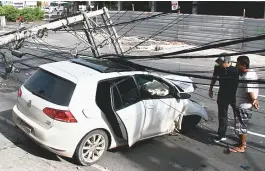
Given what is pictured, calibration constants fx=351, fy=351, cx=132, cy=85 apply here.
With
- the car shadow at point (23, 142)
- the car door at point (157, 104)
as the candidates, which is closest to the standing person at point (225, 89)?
the car door at point (157, 104)

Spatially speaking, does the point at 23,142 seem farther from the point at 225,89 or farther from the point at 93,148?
the point at 225,89

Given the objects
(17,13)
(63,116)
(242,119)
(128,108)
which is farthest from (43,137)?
(17,13)

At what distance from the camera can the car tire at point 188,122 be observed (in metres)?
7.13

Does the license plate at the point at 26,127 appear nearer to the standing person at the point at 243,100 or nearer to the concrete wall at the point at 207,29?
the standing person at the point at 243,100

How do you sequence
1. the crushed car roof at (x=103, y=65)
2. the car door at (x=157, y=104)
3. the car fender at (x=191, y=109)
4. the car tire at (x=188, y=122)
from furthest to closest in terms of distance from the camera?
the car tire at (x=188, y=122)
the car fender at (x=191, y=109)
the car door at (x=157, y=104)
the crushed car roof at (x=103, y=65)

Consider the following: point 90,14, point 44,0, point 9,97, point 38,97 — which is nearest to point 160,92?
point 38,97

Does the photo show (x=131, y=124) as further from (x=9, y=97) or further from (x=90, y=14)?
(x=90, y=14)

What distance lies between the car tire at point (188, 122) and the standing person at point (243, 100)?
0.98 meters

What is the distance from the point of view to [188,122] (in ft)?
23.6

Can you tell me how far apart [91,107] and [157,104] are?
4.45 ft

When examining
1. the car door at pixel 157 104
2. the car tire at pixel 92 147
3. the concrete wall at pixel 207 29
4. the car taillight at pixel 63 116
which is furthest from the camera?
the concrete wall at pixel 207 29

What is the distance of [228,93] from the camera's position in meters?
6.48

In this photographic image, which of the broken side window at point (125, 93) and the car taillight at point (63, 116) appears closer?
the car taillight at point (63, 116)

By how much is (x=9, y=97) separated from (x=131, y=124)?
15.5 ft
